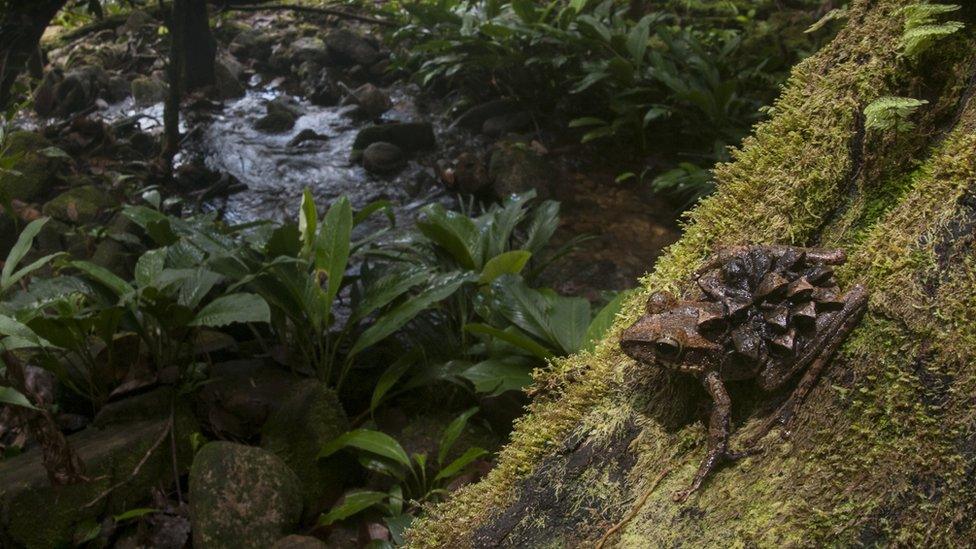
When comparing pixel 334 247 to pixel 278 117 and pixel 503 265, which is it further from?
pixel 278 117

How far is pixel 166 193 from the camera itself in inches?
247

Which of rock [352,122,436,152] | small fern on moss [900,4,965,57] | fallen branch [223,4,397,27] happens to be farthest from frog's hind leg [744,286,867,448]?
fallen branch [223,4,397,27]

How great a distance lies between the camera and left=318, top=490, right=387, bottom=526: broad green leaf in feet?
11.0

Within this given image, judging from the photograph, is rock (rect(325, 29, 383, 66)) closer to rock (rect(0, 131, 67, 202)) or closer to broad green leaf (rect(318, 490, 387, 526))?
rock (rect(0, 131, 67, 202))

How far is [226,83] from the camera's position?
714 cm

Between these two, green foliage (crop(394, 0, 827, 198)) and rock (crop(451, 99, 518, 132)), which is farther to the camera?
rock (crop(451, 99, 518, 132))

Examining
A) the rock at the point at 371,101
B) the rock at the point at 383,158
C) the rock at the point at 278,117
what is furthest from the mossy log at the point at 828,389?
the rock at the point at 371,101

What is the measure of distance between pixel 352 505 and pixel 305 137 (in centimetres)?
478

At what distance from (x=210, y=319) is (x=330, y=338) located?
866 mm

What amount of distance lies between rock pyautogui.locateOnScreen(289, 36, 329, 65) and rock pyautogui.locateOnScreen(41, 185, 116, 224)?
2.75m

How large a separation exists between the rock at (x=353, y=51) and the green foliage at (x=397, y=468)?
5.67 m

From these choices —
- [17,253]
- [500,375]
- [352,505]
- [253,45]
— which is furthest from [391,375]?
[253,45]

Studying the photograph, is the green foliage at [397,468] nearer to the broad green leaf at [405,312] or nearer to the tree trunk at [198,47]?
the broad green leaf at [405,312]

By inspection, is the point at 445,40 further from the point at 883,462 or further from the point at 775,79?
the point at 883,462
